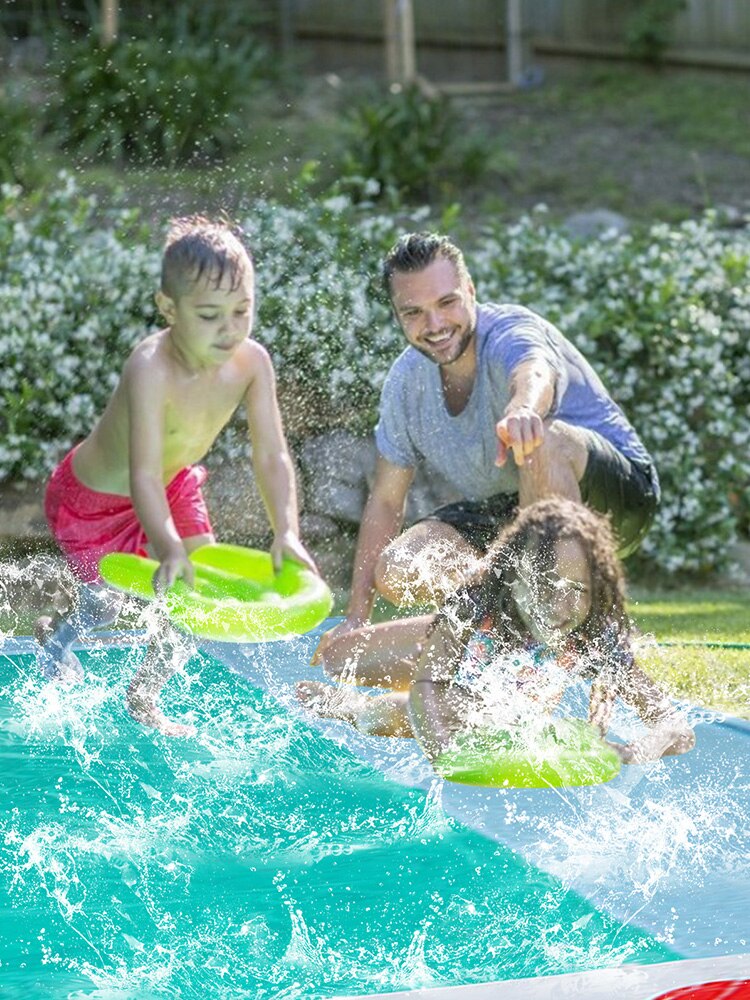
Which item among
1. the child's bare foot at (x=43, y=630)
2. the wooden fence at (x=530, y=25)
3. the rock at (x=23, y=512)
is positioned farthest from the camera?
the wooden fence at (x=530, y=25)

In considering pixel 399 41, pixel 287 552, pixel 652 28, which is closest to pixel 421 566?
pixel 287 552

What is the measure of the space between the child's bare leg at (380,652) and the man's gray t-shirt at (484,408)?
450mm

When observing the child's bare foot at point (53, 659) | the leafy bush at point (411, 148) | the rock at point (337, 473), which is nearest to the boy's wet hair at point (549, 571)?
the child's bare foot at point (53, 659)

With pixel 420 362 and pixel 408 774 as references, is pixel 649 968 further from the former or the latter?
pixel 420 362

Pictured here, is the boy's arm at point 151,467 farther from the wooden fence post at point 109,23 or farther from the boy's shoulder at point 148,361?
the wooden fence post at point 109,23

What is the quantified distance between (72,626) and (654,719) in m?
1.72

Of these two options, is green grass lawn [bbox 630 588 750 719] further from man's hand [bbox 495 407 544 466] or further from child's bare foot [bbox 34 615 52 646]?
child's bare foot [bbox 34 615 52 646]

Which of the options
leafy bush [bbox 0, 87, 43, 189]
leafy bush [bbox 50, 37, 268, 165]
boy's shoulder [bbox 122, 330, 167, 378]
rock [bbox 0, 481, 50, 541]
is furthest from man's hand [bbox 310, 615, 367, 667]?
leafy bush [bbox 50, 37, 268, 165]

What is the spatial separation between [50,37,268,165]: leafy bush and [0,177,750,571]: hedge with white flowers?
2.89 meters

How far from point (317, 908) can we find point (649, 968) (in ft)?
2.12

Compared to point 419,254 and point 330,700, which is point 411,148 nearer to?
point 419,254

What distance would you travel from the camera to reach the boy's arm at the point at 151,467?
4.09m

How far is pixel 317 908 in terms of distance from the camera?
9.82 ft

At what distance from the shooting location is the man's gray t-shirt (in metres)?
4.34
